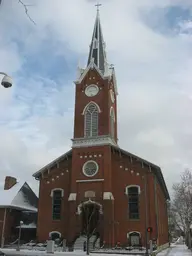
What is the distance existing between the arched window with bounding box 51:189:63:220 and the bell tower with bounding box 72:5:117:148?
20.8ft

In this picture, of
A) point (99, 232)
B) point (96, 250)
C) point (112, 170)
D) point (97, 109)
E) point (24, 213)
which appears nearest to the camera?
point (96, 250)

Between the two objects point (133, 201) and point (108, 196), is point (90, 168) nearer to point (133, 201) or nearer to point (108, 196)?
point (108, 196)

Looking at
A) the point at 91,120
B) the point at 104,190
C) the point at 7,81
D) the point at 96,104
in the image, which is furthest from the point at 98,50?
the point at 7,81

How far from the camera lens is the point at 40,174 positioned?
43219 millimetres

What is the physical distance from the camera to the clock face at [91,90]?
4422cm

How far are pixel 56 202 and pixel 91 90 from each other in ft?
51.7

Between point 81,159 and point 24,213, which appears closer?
point 81,159

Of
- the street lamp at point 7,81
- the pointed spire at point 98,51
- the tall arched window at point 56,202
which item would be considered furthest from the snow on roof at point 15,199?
the street lamp at point 7,81

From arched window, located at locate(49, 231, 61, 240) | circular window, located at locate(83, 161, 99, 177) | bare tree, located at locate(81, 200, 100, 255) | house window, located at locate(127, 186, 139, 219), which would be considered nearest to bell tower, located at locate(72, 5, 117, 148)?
circular window, located at locate(83, 161, 99, 177)

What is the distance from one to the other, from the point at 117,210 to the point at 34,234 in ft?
44.4

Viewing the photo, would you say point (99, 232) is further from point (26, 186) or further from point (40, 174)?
point (26, 186)

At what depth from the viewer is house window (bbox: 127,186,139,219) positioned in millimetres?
37406

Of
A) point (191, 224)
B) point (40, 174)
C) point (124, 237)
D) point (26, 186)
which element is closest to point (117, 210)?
point (124, 237)

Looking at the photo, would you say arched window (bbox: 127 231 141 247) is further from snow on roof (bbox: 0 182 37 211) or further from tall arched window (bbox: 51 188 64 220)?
snow on roof (bbox: 0 182 37 211)
